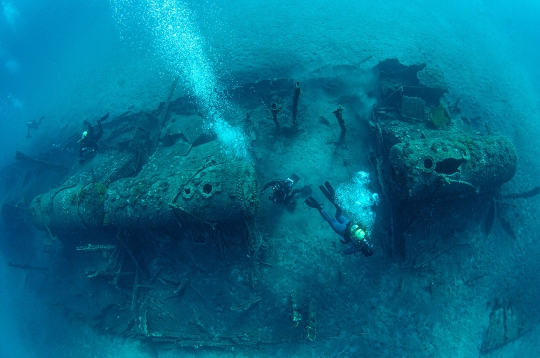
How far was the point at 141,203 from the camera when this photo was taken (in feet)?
18.7

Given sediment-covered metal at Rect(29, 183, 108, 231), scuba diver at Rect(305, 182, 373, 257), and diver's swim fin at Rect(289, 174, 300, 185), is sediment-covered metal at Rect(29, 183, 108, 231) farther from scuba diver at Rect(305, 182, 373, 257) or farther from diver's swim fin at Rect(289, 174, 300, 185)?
scuba diver at Rect(305, 182, 373, 257)

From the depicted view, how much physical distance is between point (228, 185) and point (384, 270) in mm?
4289

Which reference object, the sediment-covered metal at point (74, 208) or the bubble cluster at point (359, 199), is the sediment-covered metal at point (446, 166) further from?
the sediment-covered metal at point (74, 208)

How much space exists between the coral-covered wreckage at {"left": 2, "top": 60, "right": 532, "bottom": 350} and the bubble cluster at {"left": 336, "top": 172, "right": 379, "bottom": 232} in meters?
0.27

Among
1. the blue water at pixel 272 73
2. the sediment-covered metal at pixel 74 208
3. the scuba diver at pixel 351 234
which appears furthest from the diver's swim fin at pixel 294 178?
the sediment-covered metal at pixel 74 208

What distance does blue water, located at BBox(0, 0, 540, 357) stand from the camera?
716 centimetres

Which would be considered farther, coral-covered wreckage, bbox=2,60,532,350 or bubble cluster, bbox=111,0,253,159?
bubble cluster, bbox=111,0,253,159

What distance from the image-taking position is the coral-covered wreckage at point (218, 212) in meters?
5.28

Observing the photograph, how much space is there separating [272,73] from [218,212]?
795 centimetres

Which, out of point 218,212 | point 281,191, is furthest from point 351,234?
point 218,212

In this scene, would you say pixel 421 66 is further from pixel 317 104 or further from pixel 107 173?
pixel 107 173

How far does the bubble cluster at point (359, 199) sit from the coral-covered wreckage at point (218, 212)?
0.27m

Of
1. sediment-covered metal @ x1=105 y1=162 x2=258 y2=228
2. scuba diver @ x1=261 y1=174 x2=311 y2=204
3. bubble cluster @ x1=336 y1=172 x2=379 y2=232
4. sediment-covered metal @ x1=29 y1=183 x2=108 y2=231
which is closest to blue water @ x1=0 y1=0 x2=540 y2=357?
scuba diver @ x1=261 y1=174 x2=311 y2=204

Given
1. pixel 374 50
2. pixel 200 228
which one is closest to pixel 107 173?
pixel 200 228
